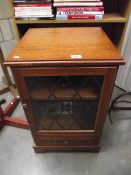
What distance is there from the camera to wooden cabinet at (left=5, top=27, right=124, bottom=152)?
2.17ft

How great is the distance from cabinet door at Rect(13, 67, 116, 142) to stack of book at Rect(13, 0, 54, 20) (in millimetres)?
559

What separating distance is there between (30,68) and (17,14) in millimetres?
652

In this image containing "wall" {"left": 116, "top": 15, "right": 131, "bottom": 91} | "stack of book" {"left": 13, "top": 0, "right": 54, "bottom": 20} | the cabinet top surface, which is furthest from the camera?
"wall" {"left": 116, "top": 15, "right": 131, "bottom": 91}

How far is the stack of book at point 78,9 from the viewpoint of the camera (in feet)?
3.47

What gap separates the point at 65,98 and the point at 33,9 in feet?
2.32

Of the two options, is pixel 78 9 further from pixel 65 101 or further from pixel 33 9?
pixel 65 101

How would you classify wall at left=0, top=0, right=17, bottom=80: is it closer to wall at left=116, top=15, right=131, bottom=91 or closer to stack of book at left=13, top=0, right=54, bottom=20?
stack of book at left=13, top=0, right=54, bottom=20

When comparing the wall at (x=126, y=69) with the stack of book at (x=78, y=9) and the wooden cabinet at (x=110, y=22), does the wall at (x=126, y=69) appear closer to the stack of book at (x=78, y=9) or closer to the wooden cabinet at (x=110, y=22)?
the wooden cabinet at (x=110, y=22)

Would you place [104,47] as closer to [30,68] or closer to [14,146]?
[30,68]

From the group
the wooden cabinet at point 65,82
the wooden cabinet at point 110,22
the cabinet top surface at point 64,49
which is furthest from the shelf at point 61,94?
the wooden cabinet at point 110,22

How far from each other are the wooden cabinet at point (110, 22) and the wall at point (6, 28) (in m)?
0.31

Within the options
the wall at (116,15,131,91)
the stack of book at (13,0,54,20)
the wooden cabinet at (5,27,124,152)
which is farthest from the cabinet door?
the wall at (116,15,131,91)

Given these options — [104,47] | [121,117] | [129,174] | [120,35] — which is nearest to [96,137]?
[129,174]

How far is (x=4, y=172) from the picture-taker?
1.06m
